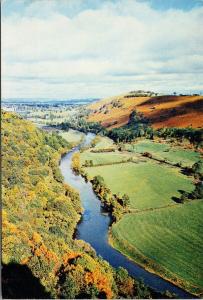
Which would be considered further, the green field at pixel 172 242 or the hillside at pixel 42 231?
the green field at pixel 172 242

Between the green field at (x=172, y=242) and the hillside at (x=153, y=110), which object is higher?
the hillside at (x=153, y=110)

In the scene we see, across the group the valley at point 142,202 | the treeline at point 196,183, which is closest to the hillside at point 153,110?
the valley at point 142,202

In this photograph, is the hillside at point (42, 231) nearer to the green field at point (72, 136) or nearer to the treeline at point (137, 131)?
the green field at point (72, 136)

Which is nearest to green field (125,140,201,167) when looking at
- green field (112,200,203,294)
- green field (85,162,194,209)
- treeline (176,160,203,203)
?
treeline (176,160,203,203)

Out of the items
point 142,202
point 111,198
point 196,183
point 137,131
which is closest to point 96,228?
point 111,198

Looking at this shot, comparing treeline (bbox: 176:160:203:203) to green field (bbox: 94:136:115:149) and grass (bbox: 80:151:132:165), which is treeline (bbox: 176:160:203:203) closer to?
grass (bbox: 80:151:132:165)

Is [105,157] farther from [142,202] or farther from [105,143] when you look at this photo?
[142,202]

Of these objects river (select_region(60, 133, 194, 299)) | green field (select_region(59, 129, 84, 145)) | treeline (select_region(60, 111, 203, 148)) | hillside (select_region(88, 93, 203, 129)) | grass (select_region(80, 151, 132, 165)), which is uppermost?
hillside (select_region(88, 93, 203, 129))
